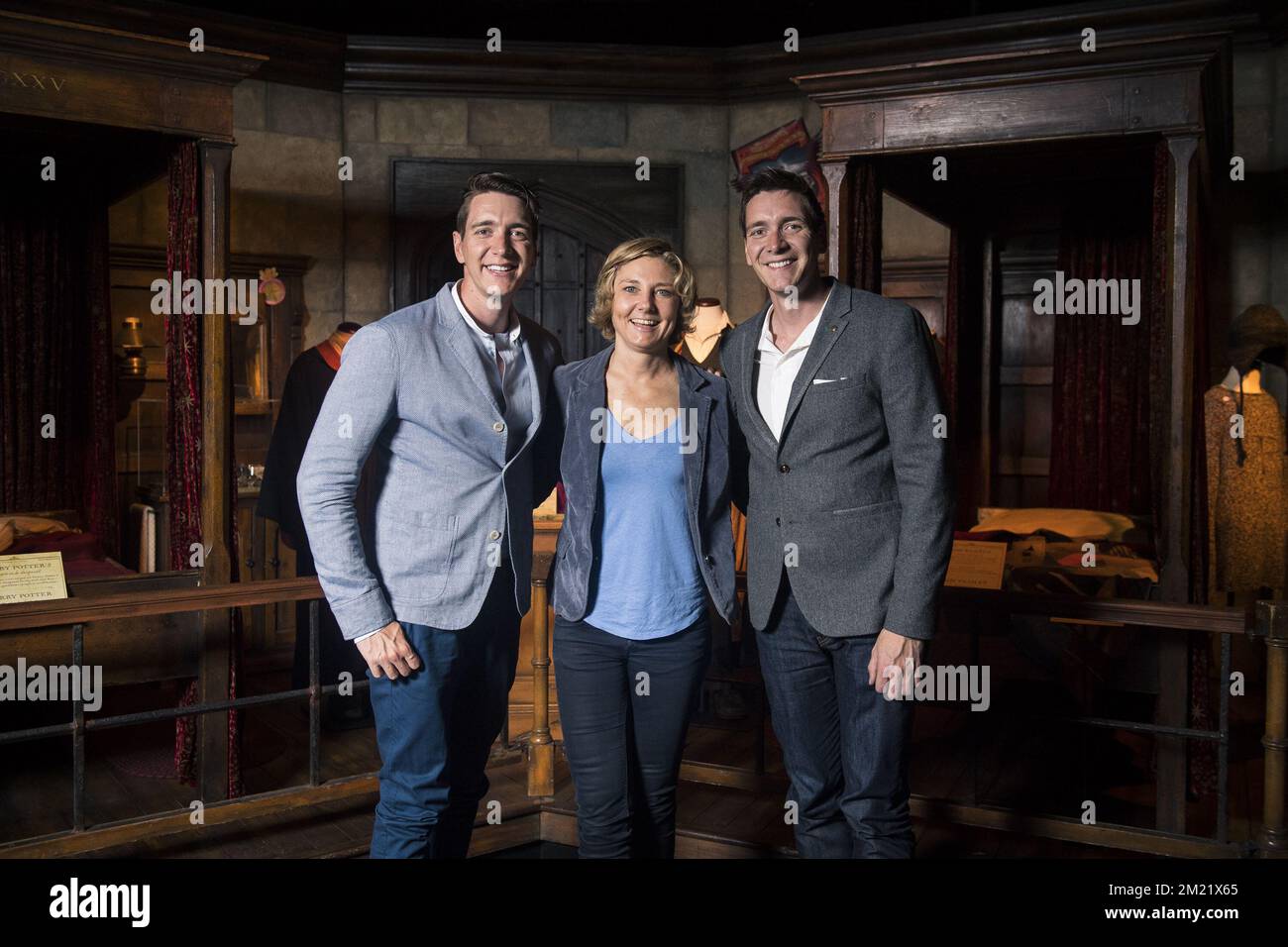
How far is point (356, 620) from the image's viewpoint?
7.93 feet

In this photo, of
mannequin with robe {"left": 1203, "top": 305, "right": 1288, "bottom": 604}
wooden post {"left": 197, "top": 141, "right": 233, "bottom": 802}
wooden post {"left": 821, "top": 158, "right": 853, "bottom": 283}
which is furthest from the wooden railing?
mannequin with robe {"left": 1203, "top": 305, "right": 1288, "bottom": 604}

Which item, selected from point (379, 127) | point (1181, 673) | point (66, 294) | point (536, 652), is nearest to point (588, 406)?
point (536, 652)

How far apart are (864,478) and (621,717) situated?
2.47ft

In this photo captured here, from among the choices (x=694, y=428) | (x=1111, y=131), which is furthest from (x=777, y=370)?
(x=1111, y=131)

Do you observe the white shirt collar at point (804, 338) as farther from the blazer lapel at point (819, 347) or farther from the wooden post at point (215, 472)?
the wooden post at point (215, 472)

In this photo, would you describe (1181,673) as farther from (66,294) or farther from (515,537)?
(66,294)

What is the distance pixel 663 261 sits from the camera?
8.29ft

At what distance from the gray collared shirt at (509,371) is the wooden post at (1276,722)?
88.0 inches

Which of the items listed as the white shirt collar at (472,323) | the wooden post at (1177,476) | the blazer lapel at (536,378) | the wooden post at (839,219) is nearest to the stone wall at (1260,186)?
the wooden post at (1177,476)

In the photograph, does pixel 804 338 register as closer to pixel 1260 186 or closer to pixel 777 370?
pixel 777 370

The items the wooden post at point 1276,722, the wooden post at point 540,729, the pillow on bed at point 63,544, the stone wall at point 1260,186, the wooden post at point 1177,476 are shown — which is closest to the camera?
the wooden post at point 1276,722

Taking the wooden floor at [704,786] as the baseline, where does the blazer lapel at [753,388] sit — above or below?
above

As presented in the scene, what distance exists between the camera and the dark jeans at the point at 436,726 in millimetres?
2479

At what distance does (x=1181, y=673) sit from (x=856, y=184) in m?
2.04
